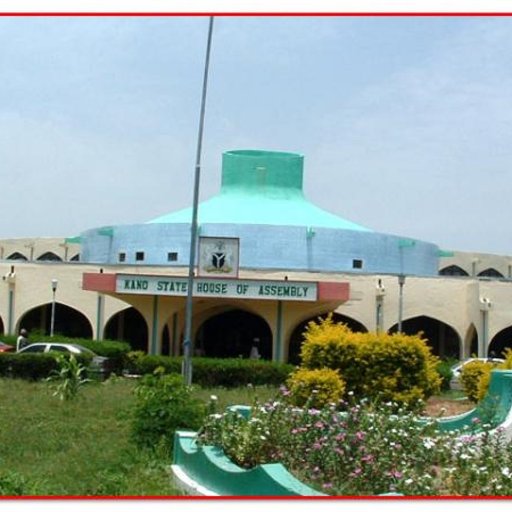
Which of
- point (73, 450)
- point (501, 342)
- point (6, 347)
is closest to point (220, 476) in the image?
point (73, 450)

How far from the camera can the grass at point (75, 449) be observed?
28.0 feet

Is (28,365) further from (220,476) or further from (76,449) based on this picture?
(220,476)

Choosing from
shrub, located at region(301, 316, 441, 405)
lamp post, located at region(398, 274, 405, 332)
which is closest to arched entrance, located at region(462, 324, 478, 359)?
lamp post, located at region(398, 274, 405, 332)

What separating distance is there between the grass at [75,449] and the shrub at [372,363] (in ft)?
8.67

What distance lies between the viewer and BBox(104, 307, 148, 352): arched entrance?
3597 centimetres

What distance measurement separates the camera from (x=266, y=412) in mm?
9047

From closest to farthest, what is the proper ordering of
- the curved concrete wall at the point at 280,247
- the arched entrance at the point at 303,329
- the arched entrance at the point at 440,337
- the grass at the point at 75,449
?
the grass at the point at 75,449, the arched entrance at the point at 303,329, the curved concrete wall at the point at 280,247, the arched entrance at the point at 440,337

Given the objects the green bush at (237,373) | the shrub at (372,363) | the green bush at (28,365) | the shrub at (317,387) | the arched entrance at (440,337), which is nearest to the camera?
the shrub at (317,387)

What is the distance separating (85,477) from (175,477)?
0.90 metres

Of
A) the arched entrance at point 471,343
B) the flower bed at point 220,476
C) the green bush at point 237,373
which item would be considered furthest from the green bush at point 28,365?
the arched entrance at point 471,343

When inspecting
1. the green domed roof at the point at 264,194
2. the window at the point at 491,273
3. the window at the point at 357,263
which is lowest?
the window at the point at 357,263

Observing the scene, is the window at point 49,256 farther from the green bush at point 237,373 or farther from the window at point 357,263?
the green bush at point 237,373

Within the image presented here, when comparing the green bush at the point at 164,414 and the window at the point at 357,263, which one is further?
the window at the point at 357,263

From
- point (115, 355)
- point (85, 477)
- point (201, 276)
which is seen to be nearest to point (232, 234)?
point (201, 276)
